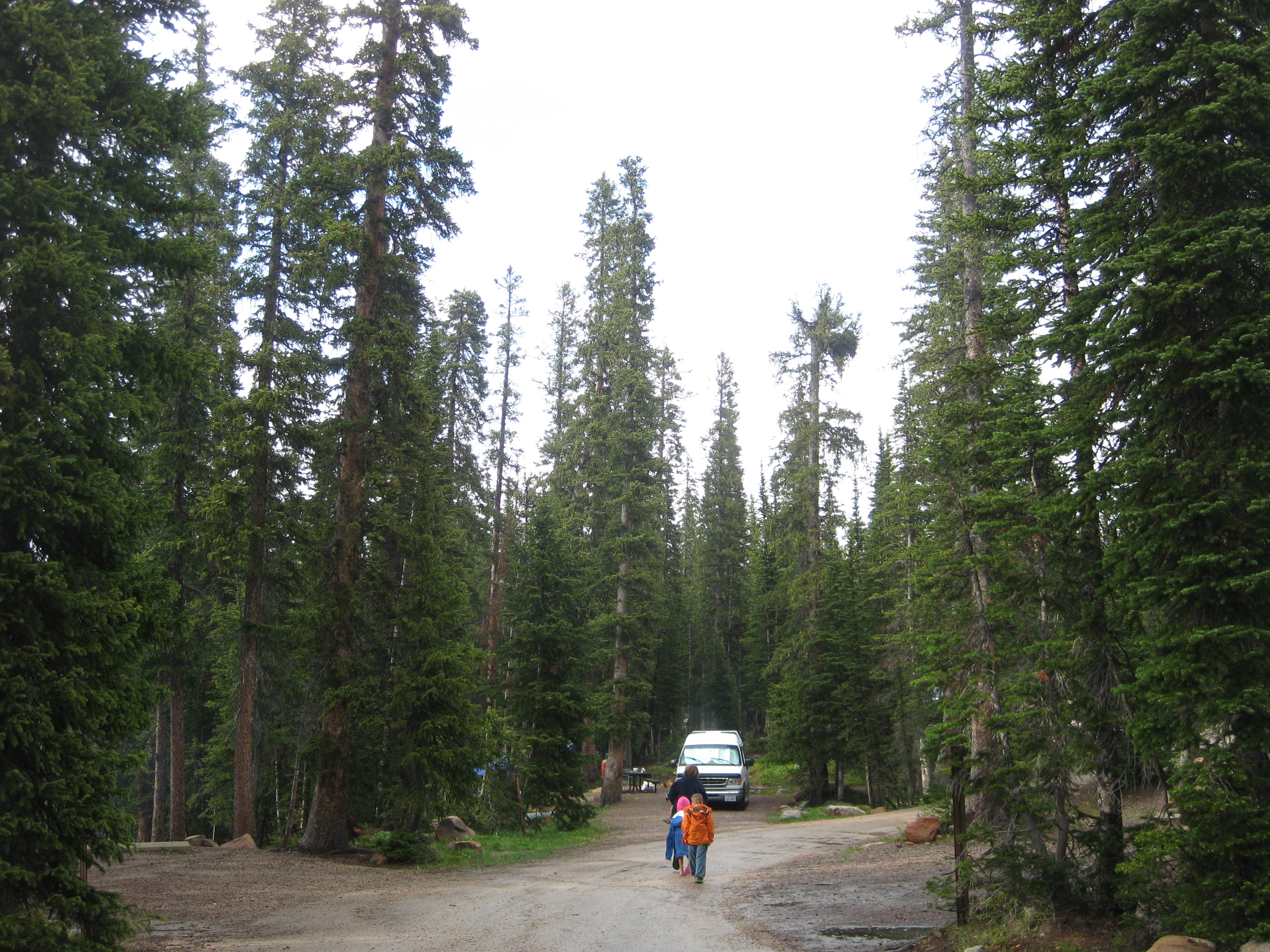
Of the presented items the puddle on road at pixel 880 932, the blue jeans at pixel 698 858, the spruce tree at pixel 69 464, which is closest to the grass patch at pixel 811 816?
the blue jeans at pixel 698 858

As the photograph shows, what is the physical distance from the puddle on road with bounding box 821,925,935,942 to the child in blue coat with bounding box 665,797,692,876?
410cm

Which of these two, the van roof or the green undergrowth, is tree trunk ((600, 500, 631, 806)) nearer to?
the van roof

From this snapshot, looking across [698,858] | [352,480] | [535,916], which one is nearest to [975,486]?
[698,858]

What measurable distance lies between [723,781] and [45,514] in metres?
23.7

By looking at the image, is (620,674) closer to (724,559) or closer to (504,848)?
(504,848)

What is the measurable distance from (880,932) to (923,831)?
7.08 m

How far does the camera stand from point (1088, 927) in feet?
23.6

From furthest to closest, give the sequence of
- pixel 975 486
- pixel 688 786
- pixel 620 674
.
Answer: pixel 620 674 < pixel 688 786 < pixel 975 486

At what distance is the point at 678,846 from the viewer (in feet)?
44.5

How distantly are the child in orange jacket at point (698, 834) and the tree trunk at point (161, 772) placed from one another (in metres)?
14.7

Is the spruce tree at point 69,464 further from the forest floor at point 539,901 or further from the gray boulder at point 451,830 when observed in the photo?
the gray boulder at point 451,830

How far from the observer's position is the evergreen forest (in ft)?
20.2

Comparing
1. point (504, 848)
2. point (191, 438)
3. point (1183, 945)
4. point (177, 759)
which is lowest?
point (504, 848)

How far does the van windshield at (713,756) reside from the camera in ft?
89.5
